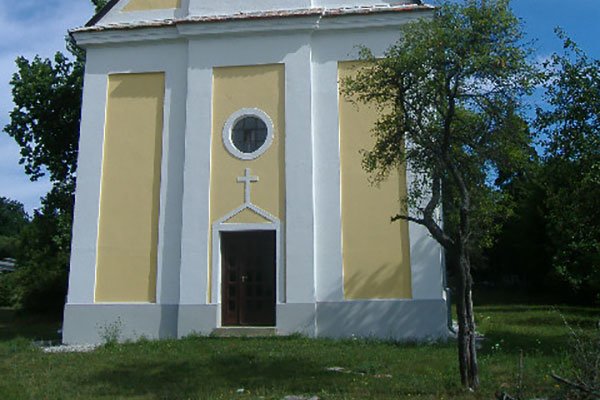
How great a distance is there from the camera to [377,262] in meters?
14.2

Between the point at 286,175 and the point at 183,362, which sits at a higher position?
the point at 286,175

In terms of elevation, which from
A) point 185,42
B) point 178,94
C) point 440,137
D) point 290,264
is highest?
point 185,42

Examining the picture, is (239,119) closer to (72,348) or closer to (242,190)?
(242,190)

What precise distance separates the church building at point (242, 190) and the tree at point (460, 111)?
4.51 m

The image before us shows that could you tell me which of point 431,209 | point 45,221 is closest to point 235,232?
point 431,209

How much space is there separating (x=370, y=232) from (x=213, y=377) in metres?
6.07

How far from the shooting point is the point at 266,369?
9.90 metres

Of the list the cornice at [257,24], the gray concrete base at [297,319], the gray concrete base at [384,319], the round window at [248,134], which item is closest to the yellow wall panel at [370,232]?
the gray concrete base at [384,319]

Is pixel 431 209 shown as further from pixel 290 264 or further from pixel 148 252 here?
pixel 148 252

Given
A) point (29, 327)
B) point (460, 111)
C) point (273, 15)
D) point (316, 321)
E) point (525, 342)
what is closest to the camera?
point (460, 111)

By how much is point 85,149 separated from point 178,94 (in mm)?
2668

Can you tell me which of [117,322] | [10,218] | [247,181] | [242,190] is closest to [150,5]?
[247,181]

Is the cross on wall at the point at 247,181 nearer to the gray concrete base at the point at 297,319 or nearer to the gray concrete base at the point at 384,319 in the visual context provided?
the gray concrete base at the point at 297,319

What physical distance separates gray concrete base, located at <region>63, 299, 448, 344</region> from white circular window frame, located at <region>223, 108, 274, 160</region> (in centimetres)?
357
